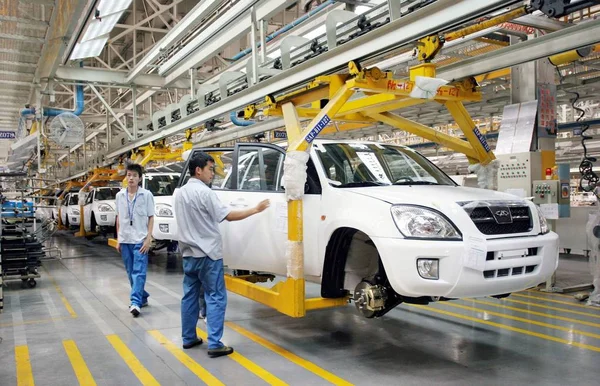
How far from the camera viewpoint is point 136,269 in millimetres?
5980

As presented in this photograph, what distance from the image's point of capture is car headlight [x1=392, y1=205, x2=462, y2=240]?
139 inches

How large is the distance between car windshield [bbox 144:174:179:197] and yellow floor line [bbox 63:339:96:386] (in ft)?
19.3

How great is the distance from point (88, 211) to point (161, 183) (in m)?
6.04

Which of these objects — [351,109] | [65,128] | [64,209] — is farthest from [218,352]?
[64,209]

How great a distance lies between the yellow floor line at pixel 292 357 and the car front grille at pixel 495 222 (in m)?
1.42

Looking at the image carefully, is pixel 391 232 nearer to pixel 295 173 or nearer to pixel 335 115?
pixel 295 173

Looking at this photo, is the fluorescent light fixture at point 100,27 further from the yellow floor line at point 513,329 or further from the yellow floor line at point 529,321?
the yellow floor line at point 529,321

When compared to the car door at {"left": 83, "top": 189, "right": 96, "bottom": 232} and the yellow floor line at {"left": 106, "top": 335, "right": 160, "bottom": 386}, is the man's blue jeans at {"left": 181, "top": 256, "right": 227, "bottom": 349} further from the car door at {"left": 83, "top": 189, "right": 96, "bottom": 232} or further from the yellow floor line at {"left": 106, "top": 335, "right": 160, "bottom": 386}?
the car door at {"left": 83, "top": 189, "right": 96, "bottom": 232}

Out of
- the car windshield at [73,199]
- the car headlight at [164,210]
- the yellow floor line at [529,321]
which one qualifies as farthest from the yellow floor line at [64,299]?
the car windshield at [73,199]

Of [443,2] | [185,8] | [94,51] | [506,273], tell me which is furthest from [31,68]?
[506,273]

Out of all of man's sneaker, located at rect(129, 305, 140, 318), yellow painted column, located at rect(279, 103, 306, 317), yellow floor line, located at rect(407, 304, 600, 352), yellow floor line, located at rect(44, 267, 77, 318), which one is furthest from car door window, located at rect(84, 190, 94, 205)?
yellow painted column, located at rect(279, 103, 306, 317)

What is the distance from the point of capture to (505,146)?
732 centimetres

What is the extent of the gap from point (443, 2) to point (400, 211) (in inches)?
56.5

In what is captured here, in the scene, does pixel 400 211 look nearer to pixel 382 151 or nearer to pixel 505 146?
pixel 382 151
